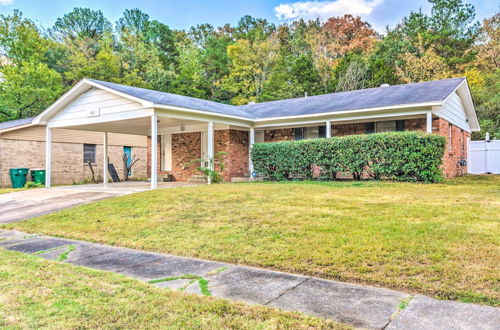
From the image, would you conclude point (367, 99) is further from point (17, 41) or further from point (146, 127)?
point (17, 41)

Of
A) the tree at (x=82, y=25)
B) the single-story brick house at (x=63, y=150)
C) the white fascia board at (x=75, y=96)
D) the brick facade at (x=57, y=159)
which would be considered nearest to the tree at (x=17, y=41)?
the single-story brick house at (x=63, y=150)

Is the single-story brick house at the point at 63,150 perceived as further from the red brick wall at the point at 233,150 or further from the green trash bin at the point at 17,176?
the red brick wall at the point at 233,150

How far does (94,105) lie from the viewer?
13.3 meters

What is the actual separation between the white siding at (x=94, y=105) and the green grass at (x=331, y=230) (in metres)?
4.21

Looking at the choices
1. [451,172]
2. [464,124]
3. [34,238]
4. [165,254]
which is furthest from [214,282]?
[464,124]

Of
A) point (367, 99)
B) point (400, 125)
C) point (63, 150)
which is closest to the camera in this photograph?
point (400, 125)

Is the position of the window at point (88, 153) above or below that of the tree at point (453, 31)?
below

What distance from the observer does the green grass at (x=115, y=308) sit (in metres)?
2.69

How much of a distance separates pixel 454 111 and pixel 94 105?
13979 mm

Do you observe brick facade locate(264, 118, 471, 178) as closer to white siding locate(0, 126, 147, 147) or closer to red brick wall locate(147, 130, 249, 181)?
red brick wall locate(147, 130, 249, 181)

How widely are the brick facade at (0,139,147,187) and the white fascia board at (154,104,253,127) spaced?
945 cm

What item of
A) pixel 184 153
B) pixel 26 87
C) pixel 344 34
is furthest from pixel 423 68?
pixel 26 87

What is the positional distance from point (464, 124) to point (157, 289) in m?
18.3

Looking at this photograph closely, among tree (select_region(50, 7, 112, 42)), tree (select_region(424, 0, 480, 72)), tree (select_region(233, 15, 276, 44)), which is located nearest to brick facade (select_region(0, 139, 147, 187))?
tree (select_region(50, 7, 112, 42))
